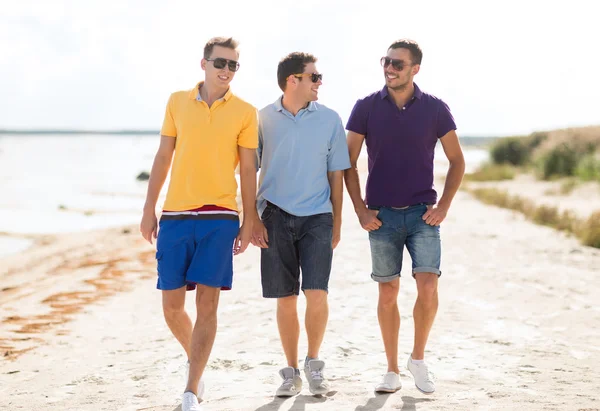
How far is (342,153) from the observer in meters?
5.00

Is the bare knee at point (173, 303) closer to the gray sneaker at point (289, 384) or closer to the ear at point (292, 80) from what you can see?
the gray sneaker at point (289, 384)

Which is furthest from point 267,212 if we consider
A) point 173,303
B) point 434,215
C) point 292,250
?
point 434,215

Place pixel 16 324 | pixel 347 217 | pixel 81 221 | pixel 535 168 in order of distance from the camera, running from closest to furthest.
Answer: pixel 16 324 < pixel 347 217 < pixel 81 221 < pixel 535 168

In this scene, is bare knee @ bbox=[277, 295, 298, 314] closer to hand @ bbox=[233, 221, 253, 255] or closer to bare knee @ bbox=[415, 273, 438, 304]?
hand @ bbox=[233, 221, 253, 255]

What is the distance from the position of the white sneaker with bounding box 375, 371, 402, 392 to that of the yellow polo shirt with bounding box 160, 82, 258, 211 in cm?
142

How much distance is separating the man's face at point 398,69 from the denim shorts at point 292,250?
35.3 inches

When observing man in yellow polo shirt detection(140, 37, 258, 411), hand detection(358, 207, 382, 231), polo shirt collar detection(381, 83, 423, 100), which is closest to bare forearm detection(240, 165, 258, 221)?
man in yellow polo shirt detection(140, 37, 258, 411)

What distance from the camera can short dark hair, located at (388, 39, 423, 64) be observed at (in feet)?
16.4

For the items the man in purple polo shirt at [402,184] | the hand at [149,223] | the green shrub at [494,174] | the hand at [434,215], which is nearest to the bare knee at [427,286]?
the man in purple polo shirt at [402,184]

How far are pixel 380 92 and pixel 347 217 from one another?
10685 millimetres

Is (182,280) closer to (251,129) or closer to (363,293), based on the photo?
(251,129)

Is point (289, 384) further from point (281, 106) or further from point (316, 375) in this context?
point (281, 106)

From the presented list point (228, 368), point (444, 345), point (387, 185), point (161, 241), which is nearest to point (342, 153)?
point (387, 185)

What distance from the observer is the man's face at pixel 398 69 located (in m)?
4.98
